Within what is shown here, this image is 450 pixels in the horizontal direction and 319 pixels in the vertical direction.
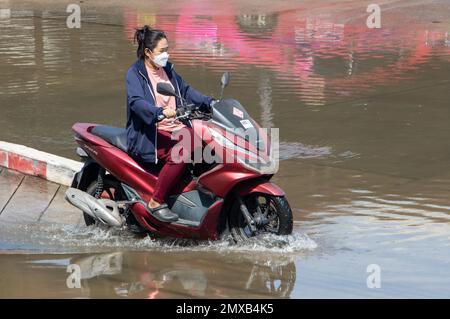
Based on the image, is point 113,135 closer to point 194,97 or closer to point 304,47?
point 194,97

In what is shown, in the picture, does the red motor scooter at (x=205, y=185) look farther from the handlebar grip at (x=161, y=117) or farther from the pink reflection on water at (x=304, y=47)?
the pink reflection on water at (x=304, y=47)

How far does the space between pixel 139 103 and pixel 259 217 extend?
1161 millimetres

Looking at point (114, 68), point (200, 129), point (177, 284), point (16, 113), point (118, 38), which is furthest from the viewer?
point (118, 38)

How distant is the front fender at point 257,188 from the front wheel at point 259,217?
0.05 m

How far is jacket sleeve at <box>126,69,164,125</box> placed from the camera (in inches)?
261

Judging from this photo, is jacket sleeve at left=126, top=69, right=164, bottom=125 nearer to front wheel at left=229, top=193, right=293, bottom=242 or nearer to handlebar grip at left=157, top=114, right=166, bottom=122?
handlebar grip at left=157, top=114, right=166, bottom=122

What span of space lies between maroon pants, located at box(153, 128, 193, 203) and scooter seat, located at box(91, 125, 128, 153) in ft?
1.14

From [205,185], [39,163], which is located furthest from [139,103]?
[39,163]

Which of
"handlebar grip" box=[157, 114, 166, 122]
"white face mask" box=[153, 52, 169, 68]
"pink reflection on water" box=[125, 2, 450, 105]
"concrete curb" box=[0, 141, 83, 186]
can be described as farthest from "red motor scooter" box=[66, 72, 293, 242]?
"pink reflection on water" box=[125, 2, 450, 105]

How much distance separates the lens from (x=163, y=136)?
271 inches

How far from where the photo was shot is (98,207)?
718cm
